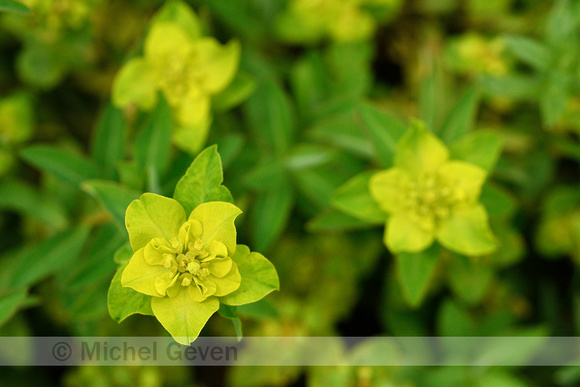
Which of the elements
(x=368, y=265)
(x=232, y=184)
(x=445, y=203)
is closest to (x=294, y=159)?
(x=232, y=184)

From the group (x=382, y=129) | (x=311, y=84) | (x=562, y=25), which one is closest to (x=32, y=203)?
(x=311, y=84)

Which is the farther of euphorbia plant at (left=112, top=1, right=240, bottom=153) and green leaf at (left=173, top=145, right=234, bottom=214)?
euphorbia plant at (left=112, top=1, right=240, bottom=153)

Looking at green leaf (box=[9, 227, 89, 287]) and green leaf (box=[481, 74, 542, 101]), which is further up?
green leaf (box=[481, 74, 542, 101])

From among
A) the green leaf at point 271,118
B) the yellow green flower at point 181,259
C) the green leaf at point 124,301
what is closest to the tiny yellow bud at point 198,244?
the yellow green flower at point 181,259

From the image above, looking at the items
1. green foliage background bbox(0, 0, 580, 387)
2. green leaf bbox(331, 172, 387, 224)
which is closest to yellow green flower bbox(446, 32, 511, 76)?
green foliage background bbox(0, 0, 580, 387)

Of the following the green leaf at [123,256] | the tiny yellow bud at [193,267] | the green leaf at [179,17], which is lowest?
the green leaf at [123,256]

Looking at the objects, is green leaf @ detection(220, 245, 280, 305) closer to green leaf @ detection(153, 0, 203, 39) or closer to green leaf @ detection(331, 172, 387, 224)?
green leaf @ detection(331, 172, 387, 224)

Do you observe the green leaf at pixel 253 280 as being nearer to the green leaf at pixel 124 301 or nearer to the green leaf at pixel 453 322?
the green leaf at pixel 124 301
